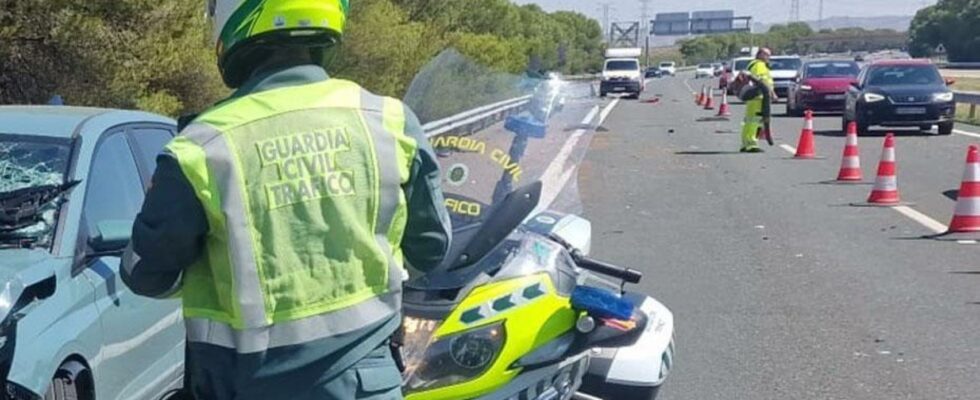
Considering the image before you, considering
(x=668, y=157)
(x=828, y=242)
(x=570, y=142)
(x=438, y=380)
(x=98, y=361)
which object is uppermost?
(x=570, y=142)

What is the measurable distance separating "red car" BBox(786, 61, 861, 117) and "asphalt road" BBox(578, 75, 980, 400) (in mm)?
14724

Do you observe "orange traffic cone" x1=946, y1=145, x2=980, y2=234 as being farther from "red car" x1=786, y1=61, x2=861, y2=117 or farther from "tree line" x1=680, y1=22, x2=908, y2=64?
"tree line" x1=680, y1=22, x2=908, y2=64

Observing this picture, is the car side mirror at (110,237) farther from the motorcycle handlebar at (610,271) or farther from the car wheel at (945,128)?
the car wheel at (945,128)

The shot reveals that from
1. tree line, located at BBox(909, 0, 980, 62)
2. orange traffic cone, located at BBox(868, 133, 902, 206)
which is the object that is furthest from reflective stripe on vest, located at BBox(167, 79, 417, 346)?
tree line, located at BBox(909, 0, 980, 62)

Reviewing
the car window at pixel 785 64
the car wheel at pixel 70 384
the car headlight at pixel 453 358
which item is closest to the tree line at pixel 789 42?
the car window at pixel 785 64

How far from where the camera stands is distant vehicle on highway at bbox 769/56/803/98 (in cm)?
4566

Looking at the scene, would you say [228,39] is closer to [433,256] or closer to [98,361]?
[433,256]

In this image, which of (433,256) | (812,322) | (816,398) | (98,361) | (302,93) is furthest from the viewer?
(812,322)

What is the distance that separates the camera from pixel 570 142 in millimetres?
4602

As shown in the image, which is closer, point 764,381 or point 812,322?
point 764,381

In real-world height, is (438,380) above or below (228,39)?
below

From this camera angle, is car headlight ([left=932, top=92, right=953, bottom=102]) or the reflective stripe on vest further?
car headlight ([left=932, top=92, right=953, bottom=102])

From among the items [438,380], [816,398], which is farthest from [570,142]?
[816,398]

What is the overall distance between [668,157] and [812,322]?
13710 millimetres
